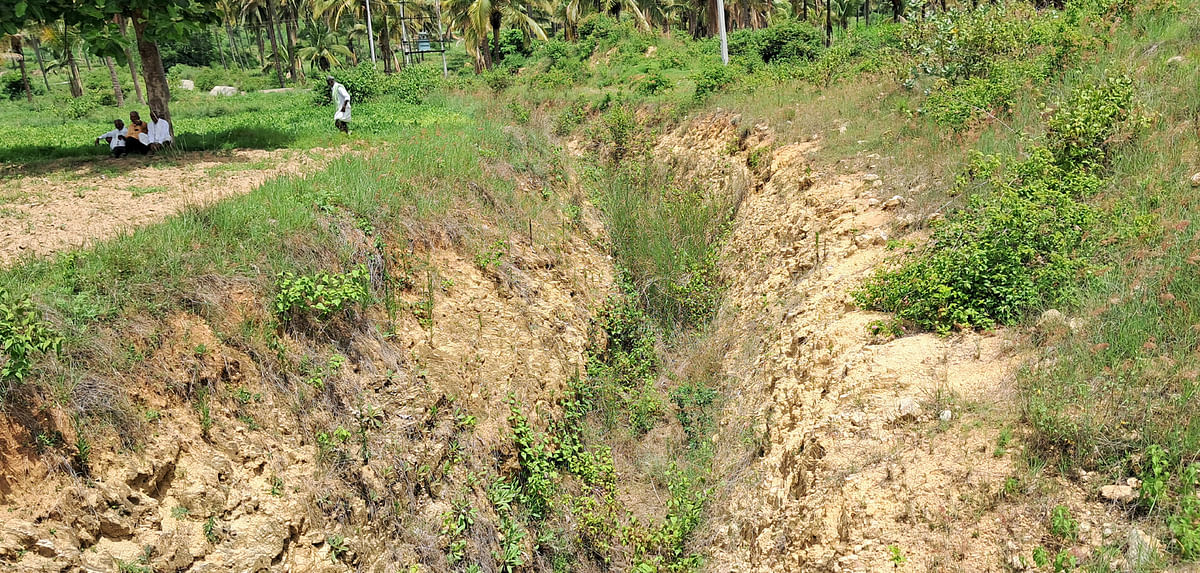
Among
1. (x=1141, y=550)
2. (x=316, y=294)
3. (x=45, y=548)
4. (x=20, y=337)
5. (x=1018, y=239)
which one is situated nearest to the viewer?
(x=1141, y=550)

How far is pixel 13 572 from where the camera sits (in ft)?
14.2

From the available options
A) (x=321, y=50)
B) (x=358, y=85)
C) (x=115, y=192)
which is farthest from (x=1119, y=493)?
(x=321, y=50)

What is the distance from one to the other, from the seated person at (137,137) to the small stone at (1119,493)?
13722 mm

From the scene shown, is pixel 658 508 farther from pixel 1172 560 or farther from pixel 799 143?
pixel 799 143

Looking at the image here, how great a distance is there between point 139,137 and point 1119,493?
13885 millimetres

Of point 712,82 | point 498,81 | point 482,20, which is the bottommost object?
point 712,82

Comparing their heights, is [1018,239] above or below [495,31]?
below

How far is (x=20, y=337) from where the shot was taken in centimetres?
488

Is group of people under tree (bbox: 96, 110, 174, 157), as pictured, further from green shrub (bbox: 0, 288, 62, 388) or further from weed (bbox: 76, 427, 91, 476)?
weed (bbox: 76, 427, 91, 476)

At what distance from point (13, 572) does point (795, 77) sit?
48.7 ft

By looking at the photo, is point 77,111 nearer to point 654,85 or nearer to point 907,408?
point 654,85

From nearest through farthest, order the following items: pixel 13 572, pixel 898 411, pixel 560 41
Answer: pixel 13 572 → pixel 898 411 → pixel 560 41

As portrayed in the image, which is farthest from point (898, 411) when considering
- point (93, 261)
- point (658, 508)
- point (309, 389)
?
point (93, 261)

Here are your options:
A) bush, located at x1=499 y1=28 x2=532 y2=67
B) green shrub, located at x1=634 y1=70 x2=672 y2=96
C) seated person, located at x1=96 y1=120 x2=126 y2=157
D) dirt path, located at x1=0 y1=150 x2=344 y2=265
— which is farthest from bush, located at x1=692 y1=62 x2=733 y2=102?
bush, located at x1=499 y1=28 x2=532 y2=67
